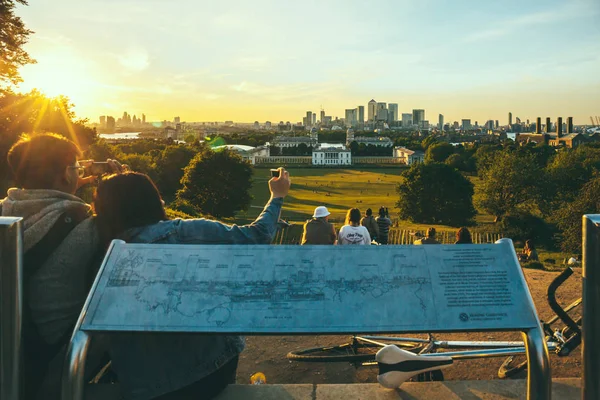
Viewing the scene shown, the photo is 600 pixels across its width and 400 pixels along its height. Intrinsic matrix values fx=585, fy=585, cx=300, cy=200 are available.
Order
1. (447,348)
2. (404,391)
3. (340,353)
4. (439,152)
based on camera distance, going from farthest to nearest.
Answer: (439,152) < (340,353) < (447,348) < (404,391)

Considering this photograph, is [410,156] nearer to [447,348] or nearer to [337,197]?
[337,197]

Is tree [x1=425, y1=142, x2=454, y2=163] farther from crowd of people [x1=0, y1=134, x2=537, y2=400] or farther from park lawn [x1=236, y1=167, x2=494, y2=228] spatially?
crowd of people [x1=0, y1=134, x2=537, y2=400]

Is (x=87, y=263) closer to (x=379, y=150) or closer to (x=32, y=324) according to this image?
(x=32, y=324)

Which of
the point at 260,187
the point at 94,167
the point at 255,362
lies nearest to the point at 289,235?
the point at 255,362

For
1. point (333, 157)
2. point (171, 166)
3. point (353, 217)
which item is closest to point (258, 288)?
point (353, 217)

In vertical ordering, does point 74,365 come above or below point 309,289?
below

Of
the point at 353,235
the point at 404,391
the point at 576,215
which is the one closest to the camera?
the point at 404,391

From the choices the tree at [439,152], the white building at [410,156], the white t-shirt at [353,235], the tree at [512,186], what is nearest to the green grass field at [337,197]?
the tree at [512,186]
